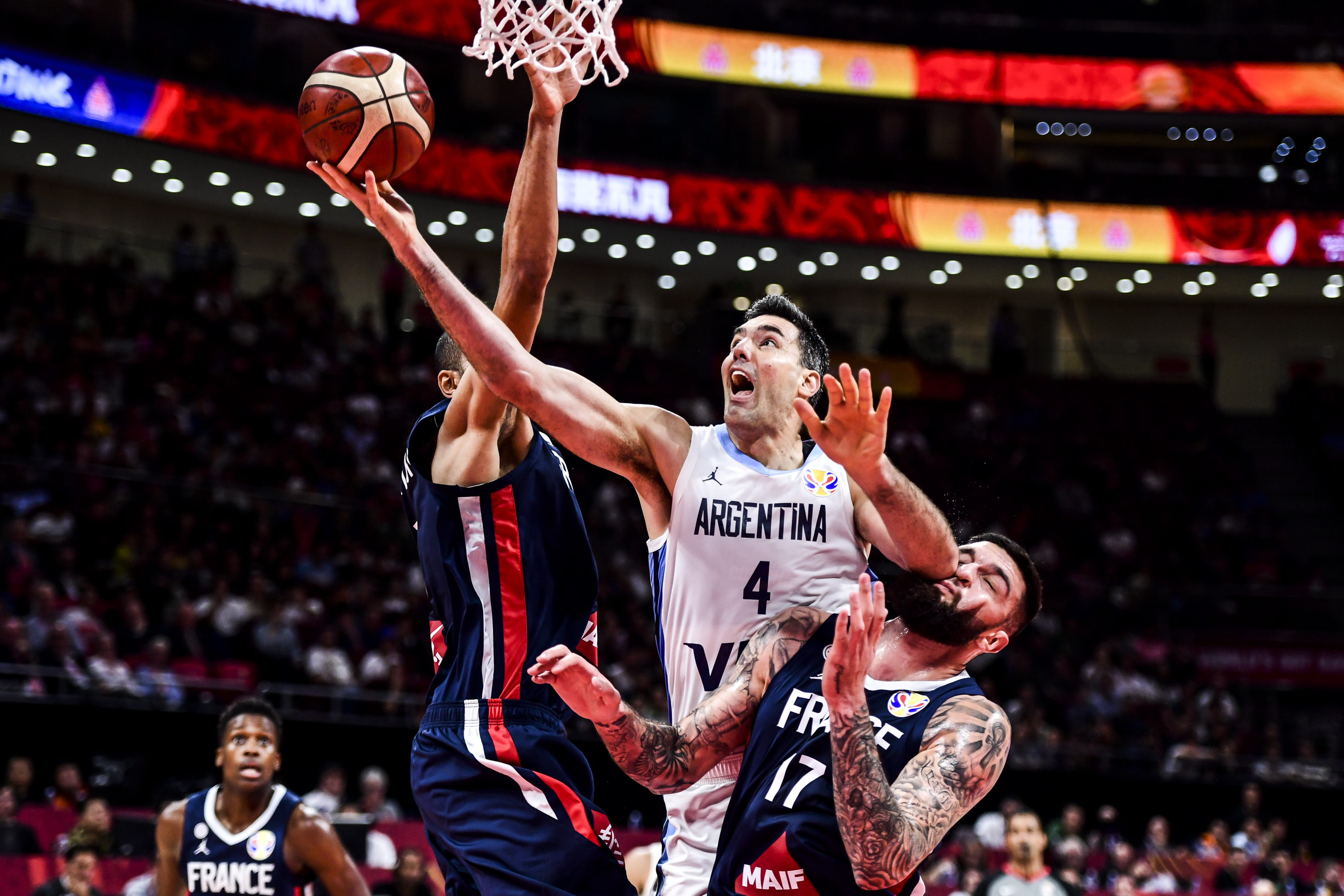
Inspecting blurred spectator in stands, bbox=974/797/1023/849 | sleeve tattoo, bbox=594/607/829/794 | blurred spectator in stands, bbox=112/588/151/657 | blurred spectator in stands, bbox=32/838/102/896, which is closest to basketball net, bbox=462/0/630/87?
sleeve tattoo, bbox=594/607/829/794

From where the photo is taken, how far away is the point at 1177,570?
2317cm

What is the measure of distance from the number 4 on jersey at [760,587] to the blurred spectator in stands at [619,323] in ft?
67.9

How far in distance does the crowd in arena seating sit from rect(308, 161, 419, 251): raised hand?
8.54 metres

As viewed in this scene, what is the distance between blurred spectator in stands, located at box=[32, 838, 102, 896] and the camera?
869cm

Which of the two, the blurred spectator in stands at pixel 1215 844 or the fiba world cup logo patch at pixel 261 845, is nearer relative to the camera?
the fiba world cup logo patch at pixel 261 845

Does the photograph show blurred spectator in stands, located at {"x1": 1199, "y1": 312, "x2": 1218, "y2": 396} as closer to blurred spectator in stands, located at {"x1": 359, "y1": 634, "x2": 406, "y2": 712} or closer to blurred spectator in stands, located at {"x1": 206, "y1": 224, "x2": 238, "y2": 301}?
blurred spectator in stands, located at {"x1": 206, "y1": 224, "x2": 238, "y2": 301}

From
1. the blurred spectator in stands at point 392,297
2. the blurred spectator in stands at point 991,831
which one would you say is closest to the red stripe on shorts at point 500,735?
the blurred spectator in stands at point 991,831

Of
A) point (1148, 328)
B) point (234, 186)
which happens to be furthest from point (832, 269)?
point (234, 186)

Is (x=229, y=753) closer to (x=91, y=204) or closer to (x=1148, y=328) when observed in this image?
(x=91, y=204)

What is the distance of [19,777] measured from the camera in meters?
11.6

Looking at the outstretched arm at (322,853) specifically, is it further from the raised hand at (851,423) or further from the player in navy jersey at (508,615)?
the raised hand at (851,423)

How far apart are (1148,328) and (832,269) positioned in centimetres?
817

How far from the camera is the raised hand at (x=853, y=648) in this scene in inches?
138

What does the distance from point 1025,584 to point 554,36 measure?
2.26m
